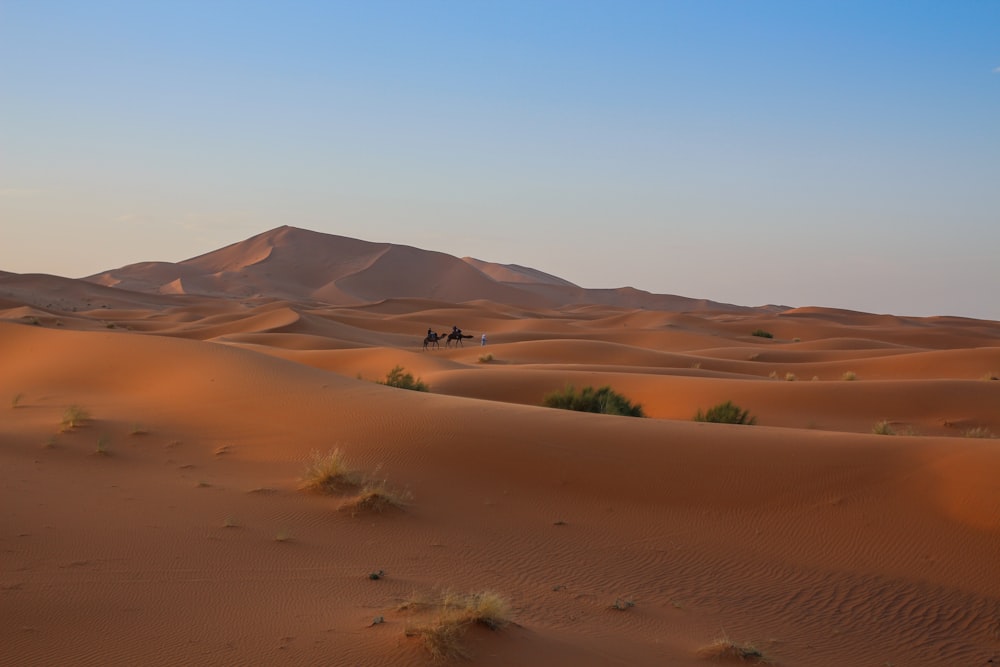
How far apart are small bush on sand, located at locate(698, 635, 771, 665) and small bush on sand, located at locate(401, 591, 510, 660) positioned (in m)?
A: 1.39

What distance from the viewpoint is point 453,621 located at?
207 inches

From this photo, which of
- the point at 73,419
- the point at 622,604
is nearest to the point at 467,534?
the point at 622,604

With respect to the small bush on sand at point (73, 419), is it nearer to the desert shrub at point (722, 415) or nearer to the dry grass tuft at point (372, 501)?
the dry grass tuft at point (372, 501)

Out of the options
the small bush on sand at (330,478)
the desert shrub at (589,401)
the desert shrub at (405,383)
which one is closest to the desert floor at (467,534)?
the small bush on sand at (330,478)

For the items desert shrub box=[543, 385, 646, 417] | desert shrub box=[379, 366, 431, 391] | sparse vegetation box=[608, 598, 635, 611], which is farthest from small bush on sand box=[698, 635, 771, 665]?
desert shrub box=[379, 366, 431, 391]

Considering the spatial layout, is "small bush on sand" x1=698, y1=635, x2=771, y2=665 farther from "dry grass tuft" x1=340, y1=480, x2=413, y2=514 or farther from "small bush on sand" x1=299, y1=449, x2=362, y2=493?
"small bush on sand" x1=299, y1=449, x2=362, y2=493

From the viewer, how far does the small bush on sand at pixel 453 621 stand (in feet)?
16.7

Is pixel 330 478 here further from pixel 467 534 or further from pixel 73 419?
pixel 73 419

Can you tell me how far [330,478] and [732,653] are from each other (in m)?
5.05

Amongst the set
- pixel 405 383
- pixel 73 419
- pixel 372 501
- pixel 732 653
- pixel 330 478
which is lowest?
pixel 732 653

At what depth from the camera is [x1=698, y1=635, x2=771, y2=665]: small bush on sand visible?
18.9ft

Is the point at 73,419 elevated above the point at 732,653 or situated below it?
above

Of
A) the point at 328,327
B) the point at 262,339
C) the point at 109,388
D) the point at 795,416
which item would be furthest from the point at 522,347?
the point at 109,388

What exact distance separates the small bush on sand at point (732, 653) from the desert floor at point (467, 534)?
88 millimetres
